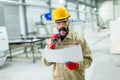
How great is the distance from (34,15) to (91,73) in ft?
20.7

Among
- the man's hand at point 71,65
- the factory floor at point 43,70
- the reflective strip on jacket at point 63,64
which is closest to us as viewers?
the man's hand at point 71,65

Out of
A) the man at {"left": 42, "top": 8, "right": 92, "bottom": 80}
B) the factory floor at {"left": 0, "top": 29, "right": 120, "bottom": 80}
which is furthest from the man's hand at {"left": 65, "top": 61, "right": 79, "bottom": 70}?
the factory floor at {"left": 0, "top": 29, "right": 120, "bottom": 80}

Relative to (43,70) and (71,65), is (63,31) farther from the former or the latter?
(43,70)

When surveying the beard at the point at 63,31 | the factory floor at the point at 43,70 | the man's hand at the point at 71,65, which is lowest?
the factory floor at the point at 43,70

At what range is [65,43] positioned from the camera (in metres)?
1.82

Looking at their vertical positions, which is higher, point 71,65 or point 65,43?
point 65,43

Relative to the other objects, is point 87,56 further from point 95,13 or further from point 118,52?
point 95,13

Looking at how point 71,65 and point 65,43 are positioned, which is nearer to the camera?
point 71,65

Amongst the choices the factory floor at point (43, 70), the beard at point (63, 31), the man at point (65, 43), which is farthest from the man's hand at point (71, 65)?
the factory floor at point (43, 70)

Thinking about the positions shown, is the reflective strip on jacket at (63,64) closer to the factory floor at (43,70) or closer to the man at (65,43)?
the man at (65,43)

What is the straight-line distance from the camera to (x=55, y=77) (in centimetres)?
190

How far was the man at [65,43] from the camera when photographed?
1764 millimetres

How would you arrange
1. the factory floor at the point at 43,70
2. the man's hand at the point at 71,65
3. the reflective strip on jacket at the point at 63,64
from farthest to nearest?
the factory floor at the point at 43,70 < the reflective strip on jacket at the point at 63,64 < the man's hand at the point at 71,65

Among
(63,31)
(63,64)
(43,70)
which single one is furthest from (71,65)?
(43,70)
